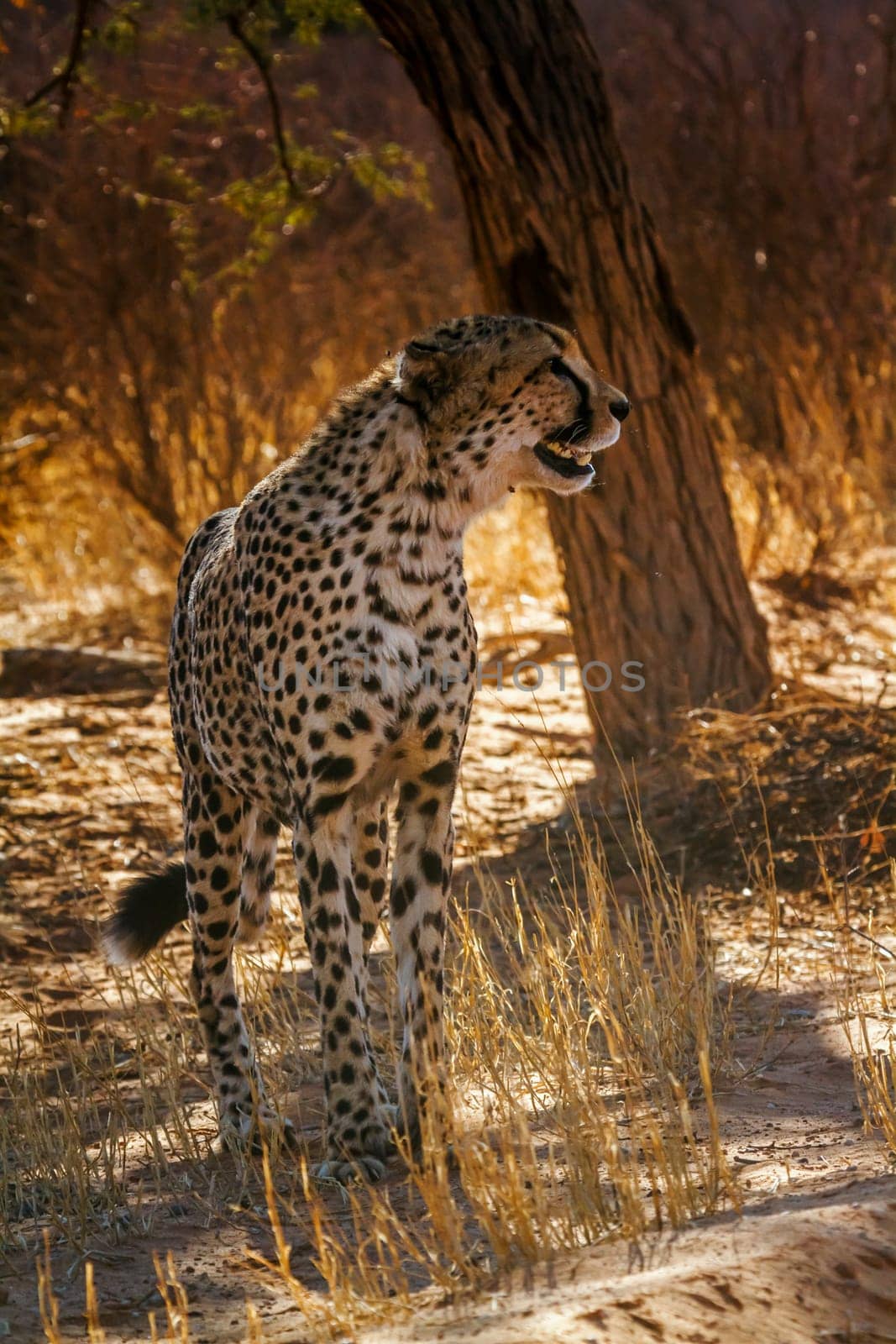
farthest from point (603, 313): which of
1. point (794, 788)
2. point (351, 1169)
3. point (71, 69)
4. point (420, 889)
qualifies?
point (351, 1169)

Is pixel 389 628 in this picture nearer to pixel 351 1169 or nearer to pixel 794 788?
pixel 351 1169

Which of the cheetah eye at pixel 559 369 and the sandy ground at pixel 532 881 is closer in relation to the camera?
the sandy ground at pixel 532 881

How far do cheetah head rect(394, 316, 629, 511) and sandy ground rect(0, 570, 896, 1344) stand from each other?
1.90 feet

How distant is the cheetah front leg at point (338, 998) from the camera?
128 inches

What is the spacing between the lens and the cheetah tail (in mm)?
3842

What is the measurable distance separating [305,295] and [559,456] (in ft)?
24.0

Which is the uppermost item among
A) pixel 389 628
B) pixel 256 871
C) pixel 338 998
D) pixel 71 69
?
pixel 71 69

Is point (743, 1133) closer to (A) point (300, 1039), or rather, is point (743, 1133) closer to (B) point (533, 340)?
(A) point (300, 1039)

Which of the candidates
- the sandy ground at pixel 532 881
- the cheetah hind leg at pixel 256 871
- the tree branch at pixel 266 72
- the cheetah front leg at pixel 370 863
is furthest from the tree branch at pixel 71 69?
the cheetah front leg at pixel 370 863

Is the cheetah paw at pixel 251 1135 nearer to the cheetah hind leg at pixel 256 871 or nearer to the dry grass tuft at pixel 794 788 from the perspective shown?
the cheetah hind leg at pixel 256 871

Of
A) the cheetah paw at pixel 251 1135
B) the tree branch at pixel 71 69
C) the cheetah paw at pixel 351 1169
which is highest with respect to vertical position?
the tree branch at pixel 71 69

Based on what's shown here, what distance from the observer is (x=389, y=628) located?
327cm

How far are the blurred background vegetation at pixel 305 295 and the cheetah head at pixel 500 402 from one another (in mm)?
5140

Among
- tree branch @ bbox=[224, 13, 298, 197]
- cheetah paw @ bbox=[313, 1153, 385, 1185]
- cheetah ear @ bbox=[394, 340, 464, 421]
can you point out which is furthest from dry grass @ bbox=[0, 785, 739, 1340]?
tree branch @ bbox=[224, 13, 298, 197]
